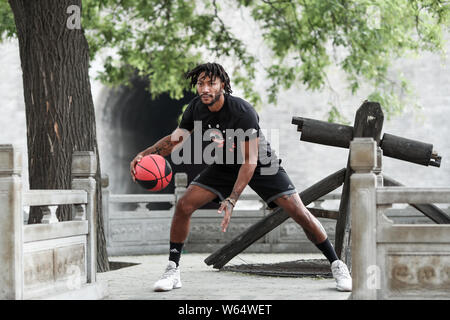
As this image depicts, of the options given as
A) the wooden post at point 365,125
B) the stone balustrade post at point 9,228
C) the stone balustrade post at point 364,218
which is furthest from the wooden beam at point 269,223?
the stone balustrade post at point 9,228

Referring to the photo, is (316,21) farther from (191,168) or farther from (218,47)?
(191,168)

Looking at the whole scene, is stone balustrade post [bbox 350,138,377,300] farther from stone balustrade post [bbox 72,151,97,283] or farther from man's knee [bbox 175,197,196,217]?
stone balustrade post [bbox 72,151,97,283]

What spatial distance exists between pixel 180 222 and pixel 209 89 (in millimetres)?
1212

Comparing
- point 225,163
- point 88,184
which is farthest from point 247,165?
point 88,184

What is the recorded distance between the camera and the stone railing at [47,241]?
4.89 m

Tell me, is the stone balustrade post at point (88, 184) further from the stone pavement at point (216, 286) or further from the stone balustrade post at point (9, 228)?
the stone balustrade post at point (9, 228)

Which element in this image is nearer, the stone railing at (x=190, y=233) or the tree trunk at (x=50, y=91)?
the tree trunk at (x=50, y=91)

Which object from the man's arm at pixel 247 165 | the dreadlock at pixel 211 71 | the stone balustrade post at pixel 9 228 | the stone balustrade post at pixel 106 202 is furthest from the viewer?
the stone balustrade post at pixel 106 202

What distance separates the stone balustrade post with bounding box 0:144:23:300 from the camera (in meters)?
4.87

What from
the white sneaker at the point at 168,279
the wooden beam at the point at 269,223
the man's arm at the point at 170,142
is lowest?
the white sneaker at the point at 168,279

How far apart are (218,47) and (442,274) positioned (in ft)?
27.5

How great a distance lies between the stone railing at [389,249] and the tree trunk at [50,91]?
427 cm

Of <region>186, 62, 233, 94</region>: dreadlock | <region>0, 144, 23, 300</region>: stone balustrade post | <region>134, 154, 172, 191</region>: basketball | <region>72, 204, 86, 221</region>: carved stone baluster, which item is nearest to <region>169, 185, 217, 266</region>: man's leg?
<region>134, 154, 172, 191</region>: basketball

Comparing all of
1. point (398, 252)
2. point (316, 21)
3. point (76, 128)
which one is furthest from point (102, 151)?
point (398, 252)
